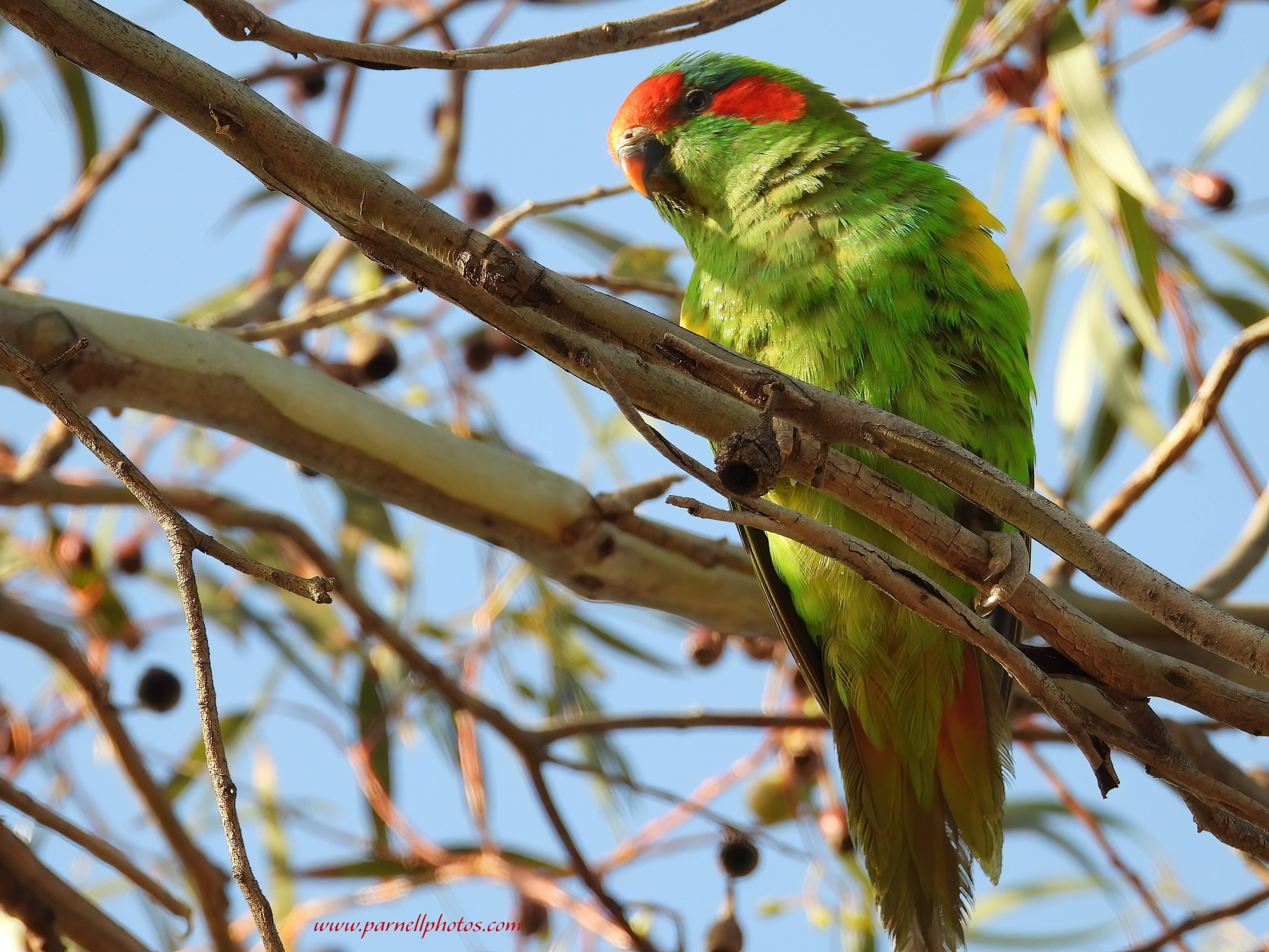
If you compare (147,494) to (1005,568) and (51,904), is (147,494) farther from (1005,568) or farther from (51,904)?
(51,904)

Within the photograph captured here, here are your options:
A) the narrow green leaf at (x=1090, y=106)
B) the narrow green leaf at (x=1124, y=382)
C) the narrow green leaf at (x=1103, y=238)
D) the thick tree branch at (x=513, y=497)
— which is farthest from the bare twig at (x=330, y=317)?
the narrow green leaf at (x=1124, y=382)

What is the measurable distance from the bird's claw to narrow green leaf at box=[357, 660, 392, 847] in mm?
1404

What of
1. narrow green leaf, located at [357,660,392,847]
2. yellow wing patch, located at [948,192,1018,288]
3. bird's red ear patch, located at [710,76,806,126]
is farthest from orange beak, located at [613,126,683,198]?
narrow green leaf, located at [357,660,392,847]

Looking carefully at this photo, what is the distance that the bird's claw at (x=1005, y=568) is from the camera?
3.41ft

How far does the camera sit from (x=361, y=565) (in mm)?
2871

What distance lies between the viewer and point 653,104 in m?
2.17

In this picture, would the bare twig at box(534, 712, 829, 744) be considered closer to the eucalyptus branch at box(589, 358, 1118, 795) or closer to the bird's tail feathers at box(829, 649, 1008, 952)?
the bird's tail feathers at box(829, 649, 1008, 952)

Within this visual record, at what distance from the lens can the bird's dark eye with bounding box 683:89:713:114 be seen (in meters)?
2.14

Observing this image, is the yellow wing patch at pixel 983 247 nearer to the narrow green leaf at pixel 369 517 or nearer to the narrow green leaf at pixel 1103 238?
the narrow green leaf at pixel 1103 238

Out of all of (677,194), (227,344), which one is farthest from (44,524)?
(677,194)

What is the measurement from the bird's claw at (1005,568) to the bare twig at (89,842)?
91 cm

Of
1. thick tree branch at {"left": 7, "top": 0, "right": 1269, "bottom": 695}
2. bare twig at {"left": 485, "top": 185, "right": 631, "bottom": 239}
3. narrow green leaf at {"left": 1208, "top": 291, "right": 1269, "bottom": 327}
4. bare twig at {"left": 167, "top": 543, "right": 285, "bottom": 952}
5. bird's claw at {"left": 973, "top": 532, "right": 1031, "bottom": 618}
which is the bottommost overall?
bare twig at {"left": 167, "top": 543, "right": 285, "bottom": 952}

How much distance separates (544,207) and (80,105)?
107 centimetres

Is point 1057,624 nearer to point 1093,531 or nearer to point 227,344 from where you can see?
point 1093,531
